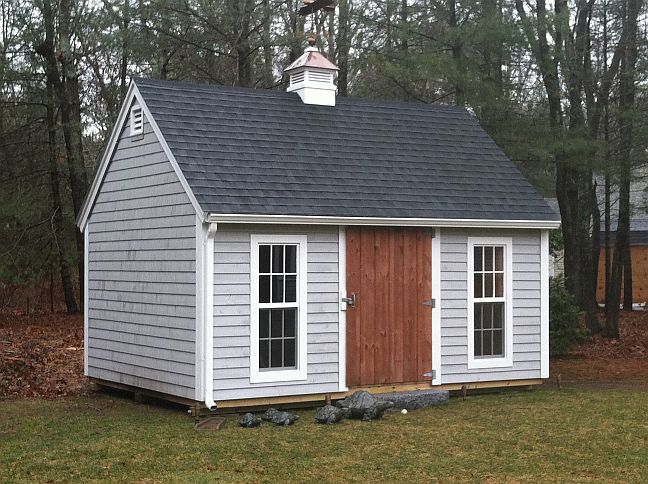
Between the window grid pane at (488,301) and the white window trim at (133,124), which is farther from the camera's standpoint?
the window grid pane at (488,301)

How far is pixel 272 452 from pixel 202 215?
315 cm

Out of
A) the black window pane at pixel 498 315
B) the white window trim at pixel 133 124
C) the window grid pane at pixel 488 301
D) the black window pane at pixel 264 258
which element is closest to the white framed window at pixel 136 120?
the white window trim at pixel 133 124

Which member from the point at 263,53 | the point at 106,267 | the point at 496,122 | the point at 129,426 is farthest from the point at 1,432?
the point at 263,53

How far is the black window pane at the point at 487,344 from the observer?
46.4 feet

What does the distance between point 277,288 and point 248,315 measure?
541 millimetres

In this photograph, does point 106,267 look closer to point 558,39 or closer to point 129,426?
point 129,426

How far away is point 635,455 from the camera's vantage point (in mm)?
9797

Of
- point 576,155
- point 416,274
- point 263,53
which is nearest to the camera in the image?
point 416,274

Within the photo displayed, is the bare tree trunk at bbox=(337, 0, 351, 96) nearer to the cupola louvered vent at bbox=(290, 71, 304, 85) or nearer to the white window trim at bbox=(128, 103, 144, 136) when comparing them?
the cupola louvered vent at bbox=(290, 71, 304, 85)

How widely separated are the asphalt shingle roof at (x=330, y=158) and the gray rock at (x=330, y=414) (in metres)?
2.39

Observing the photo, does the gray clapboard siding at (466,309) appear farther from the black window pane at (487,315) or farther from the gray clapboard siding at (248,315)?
the gray clapboard siding at (248,315)

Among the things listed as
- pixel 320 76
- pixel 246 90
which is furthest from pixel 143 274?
pixel 320 76

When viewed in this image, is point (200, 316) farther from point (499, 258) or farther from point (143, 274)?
point (499, 258)

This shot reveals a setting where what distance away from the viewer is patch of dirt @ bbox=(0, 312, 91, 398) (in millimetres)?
14708
